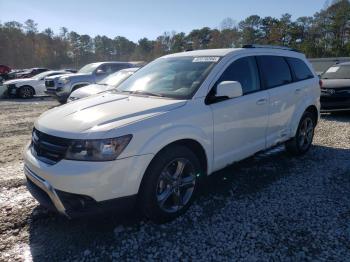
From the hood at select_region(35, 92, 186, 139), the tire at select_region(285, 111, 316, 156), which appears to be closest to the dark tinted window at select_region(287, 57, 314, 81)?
the tire at select_region(285, 111, 316, 156)

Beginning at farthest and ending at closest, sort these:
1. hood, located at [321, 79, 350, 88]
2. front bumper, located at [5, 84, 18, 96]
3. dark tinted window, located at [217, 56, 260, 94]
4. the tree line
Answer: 1. the tree line
2. front bumper, located at [5, 84, 18, 96]
3. hood, located at [321, 79, 350, 88]
4. dark tinted window, located at [217, 56, 260, 94]

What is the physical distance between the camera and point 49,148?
3.12 m

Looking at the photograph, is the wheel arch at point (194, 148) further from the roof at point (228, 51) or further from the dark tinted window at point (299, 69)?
the dark tinted window at point (299, 69)

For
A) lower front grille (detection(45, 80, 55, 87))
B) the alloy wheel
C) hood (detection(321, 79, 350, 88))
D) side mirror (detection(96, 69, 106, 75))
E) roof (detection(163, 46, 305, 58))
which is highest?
roof (detection(163, 46, 305, 58))

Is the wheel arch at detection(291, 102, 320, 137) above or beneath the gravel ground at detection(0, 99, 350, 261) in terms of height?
above

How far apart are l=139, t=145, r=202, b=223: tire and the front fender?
12 cm

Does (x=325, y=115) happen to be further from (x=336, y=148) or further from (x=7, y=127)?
(x=7, y=127)

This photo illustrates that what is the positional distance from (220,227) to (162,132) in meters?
1.17

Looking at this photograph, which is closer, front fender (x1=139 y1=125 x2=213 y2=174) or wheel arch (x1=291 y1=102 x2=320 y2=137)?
front fender (x1=139 y1=125 x2=213 y2=174)

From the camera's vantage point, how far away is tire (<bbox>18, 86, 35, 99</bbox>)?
16.9 metres

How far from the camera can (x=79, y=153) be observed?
2928 millimetres

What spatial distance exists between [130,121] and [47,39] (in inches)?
3618

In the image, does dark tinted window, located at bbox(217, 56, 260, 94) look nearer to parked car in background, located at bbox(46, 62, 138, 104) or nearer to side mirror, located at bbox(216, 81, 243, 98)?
side mirror, located at bbox(216, 81, 243, 98)

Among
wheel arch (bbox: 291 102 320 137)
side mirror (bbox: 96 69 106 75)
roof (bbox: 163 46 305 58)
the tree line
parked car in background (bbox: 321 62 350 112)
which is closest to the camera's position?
roof (bbox: 163 46 305 58)
